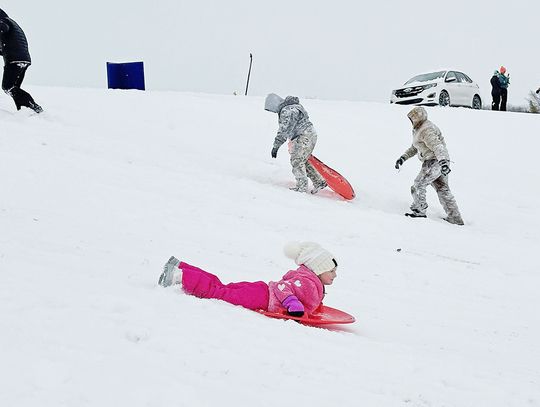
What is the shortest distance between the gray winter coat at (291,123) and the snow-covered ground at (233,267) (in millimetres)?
859

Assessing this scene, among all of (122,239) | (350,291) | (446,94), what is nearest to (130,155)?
(122,239)

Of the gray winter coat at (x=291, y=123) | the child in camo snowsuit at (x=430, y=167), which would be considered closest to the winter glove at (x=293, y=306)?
the child in camo snowsuit at (x=430, y=167)

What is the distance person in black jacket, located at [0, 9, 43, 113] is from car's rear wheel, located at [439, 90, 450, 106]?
13.8m

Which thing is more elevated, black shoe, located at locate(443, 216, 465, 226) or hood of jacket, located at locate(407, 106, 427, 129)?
hood of jacket, located at locate(407, 106, 427, 129)

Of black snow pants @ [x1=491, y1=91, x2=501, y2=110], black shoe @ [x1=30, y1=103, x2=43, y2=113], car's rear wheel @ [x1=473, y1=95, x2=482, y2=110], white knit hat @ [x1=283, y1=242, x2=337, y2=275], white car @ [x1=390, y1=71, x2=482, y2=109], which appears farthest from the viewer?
car's rear wheel @ [x1=473, y1=95, x2=482, y2=110]

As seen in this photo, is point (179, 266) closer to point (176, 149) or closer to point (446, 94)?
point (176, 149)

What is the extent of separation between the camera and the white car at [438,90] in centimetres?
2083

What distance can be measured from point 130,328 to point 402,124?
14164mm

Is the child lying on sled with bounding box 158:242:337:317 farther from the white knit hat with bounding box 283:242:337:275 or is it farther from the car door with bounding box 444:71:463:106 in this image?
the car door with bounding box 444:71:463:106

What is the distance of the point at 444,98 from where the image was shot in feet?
68.7

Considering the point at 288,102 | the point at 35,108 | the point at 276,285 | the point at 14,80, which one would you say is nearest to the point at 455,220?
the point at 288,102

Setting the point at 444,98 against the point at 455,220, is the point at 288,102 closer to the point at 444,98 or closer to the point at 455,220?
the point at 455,220

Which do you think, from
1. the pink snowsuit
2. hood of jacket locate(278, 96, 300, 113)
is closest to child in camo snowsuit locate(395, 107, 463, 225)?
hood of jacket locate(278, 96, 300, 113)

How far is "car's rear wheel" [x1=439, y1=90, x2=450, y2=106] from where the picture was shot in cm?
2086
